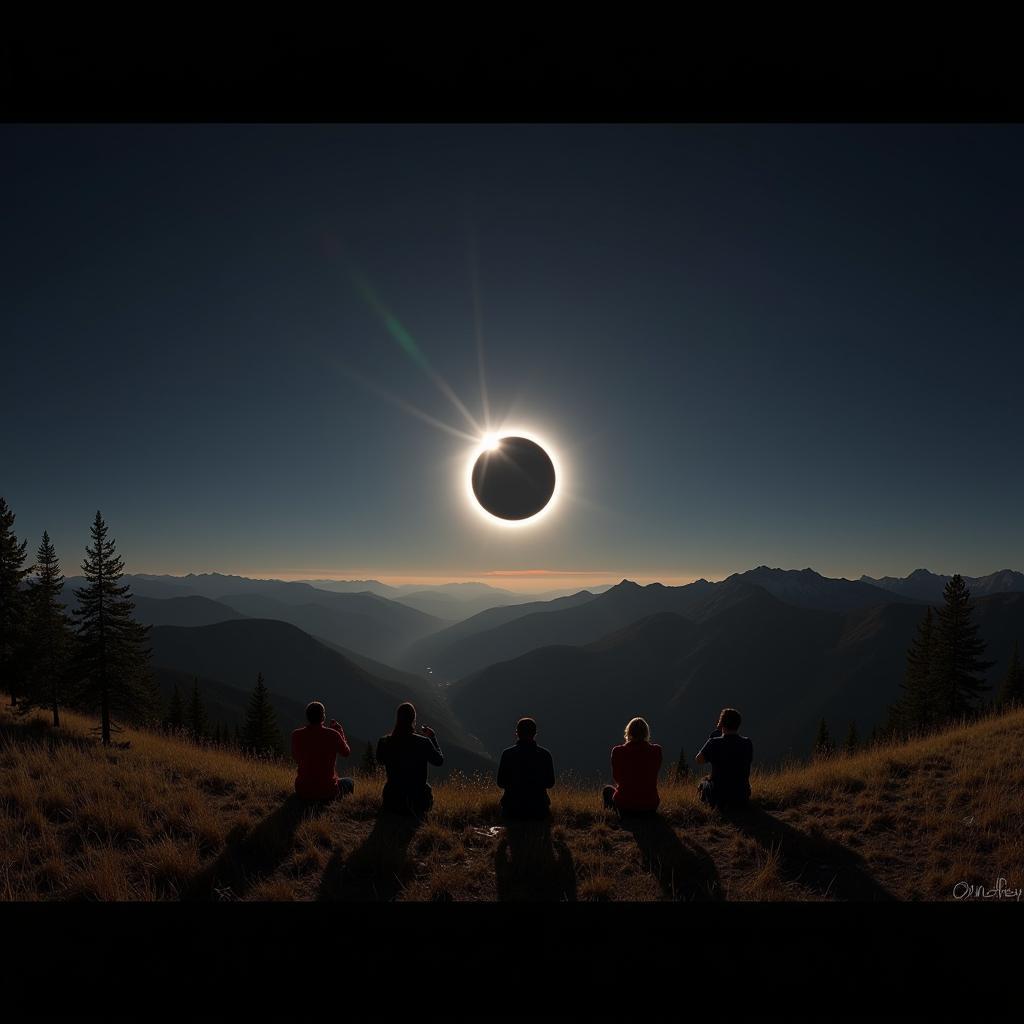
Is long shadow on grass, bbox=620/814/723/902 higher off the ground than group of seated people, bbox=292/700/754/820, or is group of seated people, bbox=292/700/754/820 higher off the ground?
group of seated people, bbox=292/700/754/820

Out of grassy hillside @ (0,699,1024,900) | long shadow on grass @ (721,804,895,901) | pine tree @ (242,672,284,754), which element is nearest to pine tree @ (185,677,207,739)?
pine tree @ (242,672,284,754)

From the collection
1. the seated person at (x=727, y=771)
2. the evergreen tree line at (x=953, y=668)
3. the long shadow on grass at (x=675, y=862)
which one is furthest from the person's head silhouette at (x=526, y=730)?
the evergreen tree line at (x=953, y=668)

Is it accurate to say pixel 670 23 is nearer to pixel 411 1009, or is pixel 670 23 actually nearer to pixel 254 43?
pixel 254 43

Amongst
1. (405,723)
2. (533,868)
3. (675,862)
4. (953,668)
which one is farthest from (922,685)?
(405,723)

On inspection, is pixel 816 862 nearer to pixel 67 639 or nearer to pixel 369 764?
pixel 369 764

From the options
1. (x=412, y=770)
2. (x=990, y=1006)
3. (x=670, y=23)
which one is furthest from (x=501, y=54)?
(x=412, y=770)

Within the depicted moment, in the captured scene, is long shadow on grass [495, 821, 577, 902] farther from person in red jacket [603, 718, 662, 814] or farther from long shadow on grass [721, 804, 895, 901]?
long shadow on grass [721, 804, 895, 901]
